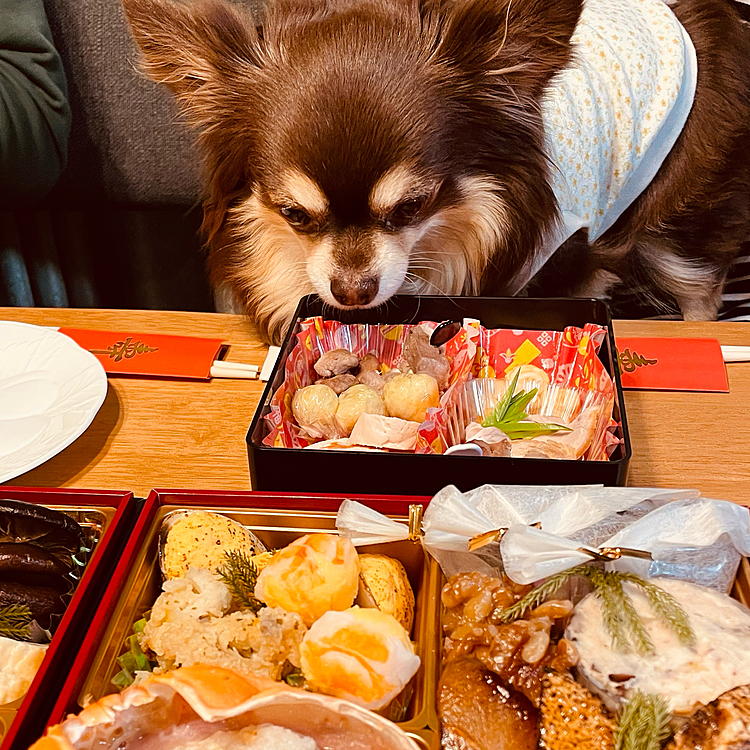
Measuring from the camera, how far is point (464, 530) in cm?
68

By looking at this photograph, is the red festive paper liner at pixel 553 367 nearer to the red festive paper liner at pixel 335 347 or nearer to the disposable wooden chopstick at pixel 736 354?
the red festive paper liner at pixel 335 347

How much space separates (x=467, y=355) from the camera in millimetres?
1112

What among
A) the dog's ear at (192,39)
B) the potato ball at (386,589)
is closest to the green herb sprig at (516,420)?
the potato ball at (386,589)

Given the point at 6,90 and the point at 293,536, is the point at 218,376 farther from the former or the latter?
the point at 6,90

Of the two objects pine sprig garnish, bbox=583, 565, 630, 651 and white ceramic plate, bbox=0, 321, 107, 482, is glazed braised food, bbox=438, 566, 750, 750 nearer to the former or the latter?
pine sprig garnish, bbox=583, 565, 630, 651

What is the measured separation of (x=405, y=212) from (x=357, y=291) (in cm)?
17

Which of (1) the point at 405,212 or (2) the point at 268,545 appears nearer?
(2) the point at 268,545

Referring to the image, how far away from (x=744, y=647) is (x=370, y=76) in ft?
2.94

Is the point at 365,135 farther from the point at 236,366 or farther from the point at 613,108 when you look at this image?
the point at 613,108

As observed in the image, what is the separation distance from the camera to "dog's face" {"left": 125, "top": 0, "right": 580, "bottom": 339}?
3.67 feet

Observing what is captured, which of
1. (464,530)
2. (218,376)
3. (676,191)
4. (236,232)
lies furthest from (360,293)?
(676,191)

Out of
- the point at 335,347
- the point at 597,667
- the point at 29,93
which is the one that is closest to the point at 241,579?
the point at 597,667

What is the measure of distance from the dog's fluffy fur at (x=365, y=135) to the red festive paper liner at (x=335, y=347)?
5cm

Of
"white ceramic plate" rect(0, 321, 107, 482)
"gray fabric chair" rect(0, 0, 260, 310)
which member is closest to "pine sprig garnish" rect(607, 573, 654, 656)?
"white ceramic plate" rect(0, 321, 107, 482)
